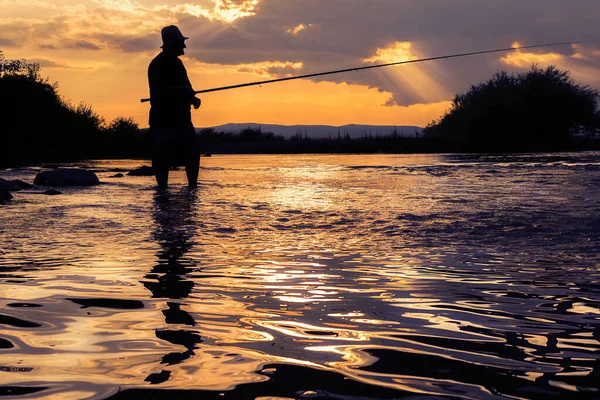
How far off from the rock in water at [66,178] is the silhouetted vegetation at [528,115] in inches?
1855

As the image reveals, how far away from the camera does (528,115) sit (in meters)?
63.1

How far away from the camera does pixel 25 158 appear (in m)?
41.9

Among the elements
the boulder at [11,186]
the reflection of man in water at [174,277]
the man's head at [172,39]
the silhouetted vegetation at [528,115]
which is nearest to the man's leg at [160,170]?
the man's head at [172,39]

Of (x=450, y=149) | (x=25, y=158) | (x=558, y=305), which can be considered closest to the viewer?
(x=558, y=305)

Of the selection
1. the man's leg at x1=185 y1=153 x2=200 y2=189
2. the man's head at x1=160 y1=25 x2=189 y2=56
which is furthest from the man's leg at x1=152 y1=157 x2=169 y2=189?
the man's head at x1=160 y1=25 x2=189 y2=56

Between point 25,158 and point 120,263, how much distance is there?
3921 centimetres

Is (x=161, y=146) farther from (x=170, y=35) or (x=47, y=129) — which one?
(x=47, y=129)

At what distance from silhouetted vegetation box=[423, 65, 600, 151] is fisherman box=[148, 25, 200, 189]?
162ft

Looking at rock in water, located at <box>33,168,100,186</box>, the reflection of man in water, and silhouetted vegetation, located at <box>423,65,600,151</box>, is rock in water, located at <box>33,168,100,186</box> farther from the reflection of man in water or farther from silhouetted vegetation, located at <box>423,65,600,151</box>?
silhouetted vegetation, located at <box>423,65,600,151</box>

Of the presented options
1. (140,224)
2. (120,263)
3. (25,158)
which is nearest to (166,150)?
(140,224)

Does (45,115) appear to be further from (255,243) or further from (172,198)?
(255,243)

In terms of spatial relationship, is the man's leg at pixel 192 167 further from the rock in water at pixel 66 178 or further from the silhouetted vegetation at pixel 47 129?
the silhouetted vegetation at pixel 47 129

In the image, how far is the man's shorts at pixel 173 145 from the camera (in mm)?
11953

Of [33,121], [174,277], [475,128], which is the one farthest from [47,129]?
[174,277]
